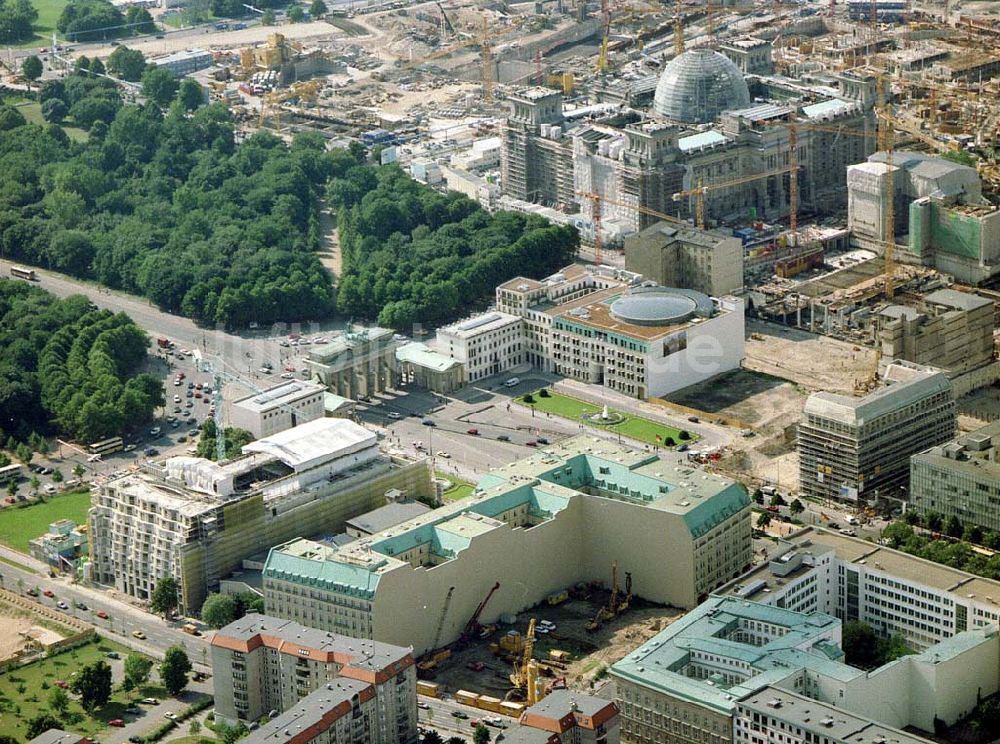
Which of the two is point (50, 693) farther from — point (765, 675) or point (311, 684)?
point (765, 675)

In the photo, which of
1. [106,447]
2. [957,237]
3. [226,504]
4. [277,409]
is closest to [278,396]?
[277,409]

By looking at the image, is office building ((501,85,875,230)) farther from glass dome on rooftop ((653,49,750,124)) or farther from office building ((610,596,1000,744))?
office building ((610,596,1000,744))

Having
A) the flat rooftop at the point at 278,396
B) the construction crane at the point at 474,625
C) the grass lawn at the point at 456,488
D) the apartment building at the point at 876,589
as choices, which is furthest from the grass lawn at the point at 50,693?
the apartment building at the point at 876,589

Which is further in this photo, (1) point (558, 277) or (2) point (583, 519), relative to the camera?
(1) point (558, 277)

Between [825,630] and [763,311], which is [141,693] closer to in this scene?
[825,630]

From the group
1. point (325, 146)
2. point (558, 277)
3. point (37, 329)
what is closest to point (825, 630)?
point (558, 277)
